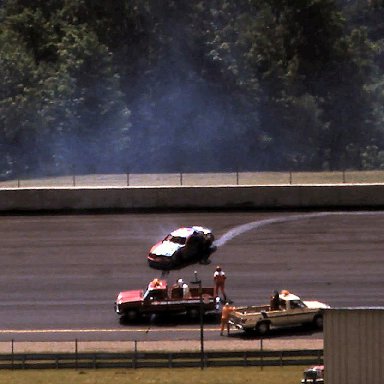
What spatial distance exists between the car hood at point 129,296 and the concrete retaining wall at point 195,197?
11.1 meters

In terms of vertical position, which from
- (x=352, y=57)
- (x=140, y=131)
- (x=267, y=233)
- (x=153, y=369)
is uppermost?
(x=352, y=57)

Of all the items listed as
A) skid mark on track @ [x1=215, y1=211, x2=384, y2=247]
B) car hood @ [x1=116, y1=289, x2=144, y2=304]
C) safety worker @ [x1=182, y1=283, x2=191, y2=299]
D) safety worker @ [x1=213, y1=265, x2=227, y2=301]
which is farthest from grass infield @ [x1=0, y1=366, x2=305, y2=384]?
skid mark on track @ [x1=215, y1=211, x2=384, y2=247]

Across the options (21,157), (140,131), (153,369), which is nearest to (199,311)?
(153,369)

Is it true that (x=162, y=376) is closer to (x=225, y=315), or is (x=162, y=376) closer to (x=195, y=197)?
(x=225, y=315)

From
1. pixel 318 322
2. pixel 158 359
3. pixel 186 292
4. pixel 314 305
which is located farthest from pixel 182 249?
pixel 158 359

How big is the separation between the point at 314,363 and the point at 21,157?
33.8 m

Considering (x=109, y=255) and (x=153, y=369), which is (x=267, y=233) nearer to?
(x=109, y=255)

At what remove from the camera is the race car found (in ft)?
113

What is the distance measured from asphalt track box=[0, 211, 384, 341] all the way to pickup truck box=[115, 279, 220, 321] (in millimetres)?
310

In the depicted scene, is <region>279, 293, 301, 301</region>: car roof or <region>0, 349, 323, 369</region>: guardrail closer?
<region>0, 349, 323, 369</region>: guardrail

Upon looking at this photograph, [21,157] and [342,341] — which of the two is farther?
[21,157]

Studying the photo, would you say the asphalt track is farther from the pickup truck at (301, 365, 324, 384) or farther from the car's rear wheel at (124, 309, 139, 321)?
the pickup truck at (301, 365, 324, 384)

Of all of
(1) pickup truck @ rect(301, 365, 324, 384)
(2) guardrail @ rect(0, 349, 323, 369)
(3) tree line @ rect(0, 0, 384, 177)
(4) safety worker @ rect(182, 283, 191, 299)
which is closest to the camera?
(1) pickup truck @ rect(301, 365, 324, 384)

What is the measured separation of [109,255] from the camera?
36219 mm
